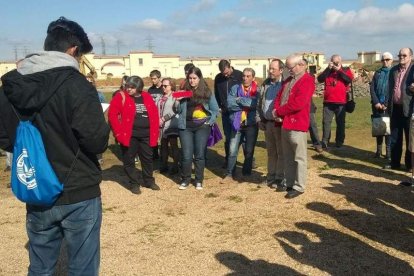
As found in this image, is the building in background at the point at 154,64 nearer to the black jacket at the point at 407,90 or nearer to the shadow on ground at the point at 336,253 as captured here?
the black jacket at the point at 407,90

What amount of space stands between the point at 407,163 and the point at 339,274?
15.0 feet

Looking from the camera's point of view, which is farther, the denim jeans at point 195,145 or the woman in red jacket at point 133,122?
the denim jeans at point 195,145

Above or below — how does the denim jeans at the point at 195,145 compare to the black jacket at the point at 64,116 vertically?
below

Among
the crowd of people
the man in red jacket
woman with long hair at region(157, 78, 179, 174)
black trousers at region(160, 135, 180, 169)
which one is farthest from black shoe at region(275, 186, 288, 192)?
black trousers at region(160, 135, 180, 169)

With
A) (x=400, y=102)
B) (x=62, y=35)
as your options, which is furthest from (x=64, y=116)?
(x=400, y=102)

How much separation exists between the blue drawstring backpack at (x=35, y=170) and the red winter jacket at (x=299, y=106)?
4.23 meters

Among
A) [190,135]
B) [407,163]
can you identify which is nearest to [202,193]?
[190,135]

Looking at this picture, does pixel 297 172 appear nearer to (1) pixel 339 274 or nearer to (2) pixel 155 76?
(1) pixel 339 274

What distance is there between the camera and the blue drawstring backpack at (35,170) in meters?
2.60

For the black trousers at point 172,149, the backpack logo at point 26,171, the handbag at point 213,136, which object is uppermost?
the backpack logo at point 26,171

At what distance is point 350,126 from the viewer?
1413 cm

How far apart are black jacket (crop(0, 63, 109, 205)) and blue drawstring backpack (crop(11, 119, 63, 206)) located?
0.05 meters

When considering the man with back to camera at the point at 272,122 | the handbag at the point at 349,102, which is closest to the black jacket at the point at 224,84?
the man with back to camera at the point at 272,122

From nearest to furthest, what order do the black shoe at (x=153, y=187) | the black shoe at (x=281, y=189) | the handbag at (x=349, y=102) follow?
1. the black shoe at (x=281, y=189)
2. the black shoe at (x=153, y=187)
3. the handbag at (x=349, y=102)
